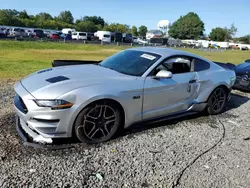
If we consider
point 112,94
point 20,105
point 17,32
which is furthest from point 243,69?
point 17,32

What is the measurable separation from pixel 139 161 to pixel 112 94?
1.02 metres

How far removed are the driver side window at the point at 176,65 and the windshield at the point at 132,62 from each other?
0.16 meters

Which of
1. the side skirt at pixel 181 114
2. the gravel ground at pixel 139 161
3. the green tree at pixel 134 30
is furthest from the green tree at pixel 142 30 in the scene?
the gravel ground at pixel 139 161

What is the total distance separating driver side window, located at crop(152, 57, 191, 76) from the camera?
14.8 ft

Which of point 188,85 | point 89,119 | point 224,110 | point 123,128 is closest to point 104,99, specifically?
point 89,119

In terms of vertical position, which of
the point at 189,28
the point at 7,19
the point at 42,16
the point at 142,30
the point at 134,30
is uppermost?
the point at 42,16

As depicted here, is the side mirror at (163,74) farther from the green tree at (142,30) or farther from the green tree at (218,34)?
Answer: the green tree at (142,30)

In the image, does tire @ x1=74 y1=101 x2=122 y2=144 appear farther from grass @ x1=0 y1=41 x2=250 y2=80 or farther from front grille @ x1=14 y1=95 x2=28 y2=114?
grass @ x1=0 y1=41 x2=250 y2=80

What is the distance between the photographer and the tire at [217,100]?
548cm

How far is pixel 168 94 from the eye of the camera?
14.7 feet

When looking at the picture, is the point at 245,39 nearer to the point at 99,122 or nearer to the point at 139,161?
the point at 99,122

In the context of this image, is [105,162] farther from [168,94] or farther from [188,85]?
[188,85]

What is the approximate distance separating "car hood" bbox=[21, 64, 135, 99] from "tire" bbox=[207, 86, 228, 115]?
7.41ft

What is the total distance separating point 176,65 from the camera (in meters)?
4.82
